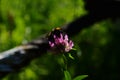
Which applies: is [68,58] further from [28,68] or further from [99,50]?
[99,50]

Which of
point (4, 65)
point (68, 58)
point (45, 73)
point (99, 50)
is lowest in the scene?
point (68, 58)

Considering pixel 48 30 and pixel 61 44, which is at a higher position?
pixel 48 30

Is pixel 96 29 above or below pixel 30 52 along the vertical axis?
above

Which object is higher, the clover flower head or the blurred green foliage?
the blurred green foliage

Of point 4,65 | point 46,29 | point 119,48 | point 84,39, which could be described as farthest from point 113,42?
point 4,65

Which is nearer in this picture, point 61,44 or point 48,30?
point 61,44

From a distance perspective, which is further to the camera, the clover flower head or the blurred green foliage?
the blurred green foliage

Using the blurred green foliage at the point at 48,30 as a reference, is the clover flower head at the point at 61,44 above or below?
below

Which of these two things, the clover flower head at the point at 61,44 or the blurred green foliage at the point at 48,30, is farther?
the blurred green foliage at the point at 48,30
